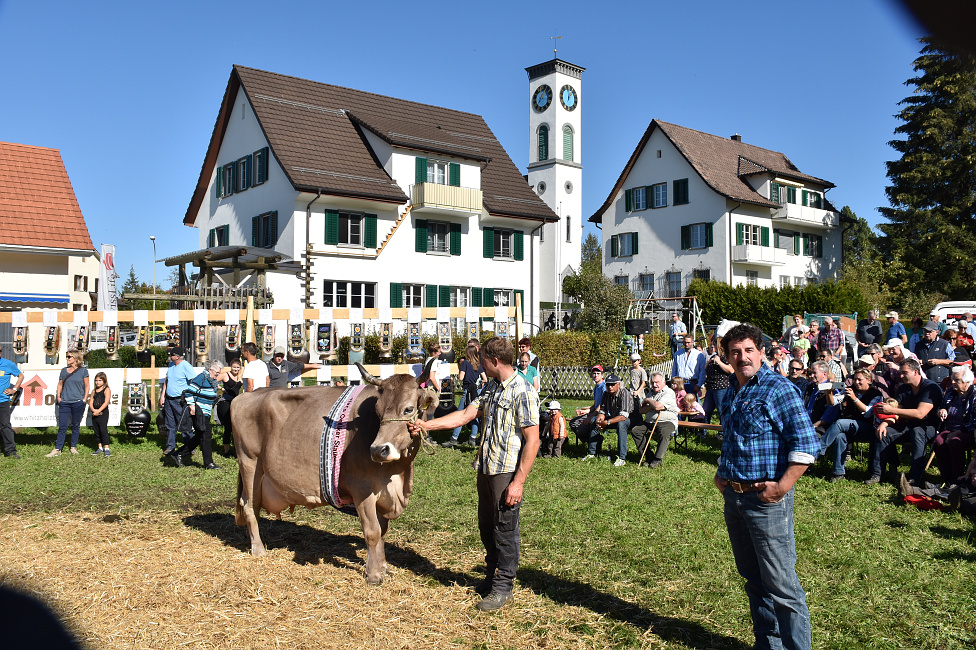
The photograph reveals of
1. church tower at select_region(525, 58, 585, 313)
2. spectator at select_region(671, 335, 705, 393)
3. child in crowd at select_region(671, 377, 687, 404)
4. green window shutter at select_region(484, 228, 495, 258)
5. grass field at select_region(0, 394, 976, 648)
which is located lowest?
grass field at select_region(0, 394, 976, 648)

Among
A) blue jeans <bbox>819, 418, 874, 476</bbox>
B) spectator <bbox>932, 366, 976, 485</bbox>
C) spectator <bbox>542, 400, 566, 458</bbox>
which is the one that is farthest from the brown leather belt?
spectator <bbox>542, 400, 566, 458</bbox>

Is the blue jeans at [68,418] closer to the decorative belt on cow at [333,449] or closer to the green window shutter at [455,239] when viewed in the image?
the decorative belt on cow at [333,449]

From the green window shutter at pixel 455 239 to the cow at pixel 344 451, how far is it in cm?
2883

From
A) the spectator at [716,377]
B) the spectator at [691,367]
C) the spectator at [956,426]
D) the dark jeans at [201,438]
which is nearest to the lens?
the spectator at [956,426]

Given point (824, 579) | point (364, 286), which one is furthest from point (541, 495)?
point (364, 286)

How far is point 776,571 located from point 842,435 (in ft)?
23.8

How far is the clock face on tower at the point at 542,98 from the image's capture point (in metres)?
60.0

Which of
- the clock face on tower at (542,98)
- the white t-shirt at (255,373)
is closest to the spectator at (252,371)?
the white t-shirt at (255,373)

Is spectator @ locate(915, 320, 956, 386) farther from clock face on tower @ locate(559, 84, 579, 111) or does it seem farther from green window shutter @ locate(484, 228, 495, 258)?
clock face on tower @ locate(559, 84, 579, 111)

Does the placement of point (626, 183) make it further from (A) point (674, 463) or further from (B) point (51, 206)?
(A) point (674, 463)

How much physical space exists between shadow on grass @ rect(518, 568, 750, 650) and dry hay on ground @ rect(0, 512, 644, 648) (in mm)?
159

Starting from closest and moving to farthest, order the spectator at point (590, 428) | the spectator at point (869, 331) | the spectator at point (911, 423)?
the spectator at point (911, 423), the spectator at point (590, 428), the spectator at point (869, 331)

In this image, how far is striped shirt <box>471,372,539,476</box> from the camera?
5945 millimetres

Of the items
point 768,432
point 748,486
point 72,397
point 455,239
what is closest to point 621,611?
point 748,486
